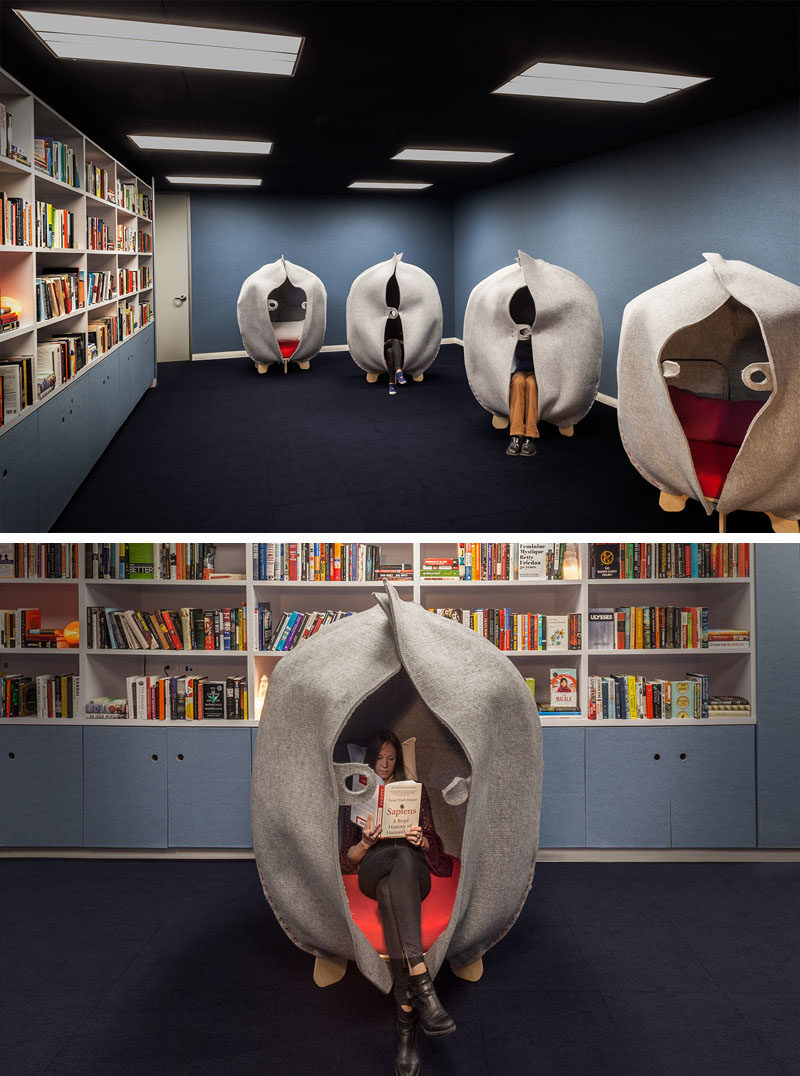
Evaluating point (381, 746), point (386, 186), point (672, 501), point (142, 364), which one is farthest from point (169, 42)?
point (381, 746)

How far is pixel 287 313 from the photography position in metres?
3.03

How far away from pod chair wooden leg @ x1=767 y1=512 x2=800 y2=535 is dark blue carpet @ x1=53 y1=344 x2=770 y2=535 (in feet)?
0.22

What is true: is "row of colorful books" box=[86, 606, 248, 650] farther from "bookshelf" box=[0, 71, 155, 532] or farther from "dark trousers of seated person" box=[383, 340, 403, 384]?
"dark trousers of seated person" box=[383, 340, 403, 384]

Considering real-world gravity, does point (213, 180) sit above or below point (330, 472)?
above

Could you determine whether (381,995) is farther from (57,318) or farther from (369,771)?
(57,318)

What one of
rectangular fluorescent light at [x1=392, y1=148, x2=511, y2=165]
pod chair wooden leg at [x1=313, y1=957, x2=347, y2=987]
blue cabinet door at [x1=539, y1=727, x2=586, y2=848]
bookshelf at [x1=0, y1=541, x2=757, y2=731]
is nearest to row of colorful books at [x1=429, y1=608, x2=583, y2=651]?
bookshelf at [x1=0, y1=541, x2=757, y2=731]

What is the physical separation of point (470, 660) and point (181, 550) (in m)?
2.17

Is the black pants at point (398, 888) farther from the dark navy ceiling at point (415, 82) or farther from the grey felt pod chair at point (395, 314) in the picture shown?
the dark navy ceiling at point (415, 82)

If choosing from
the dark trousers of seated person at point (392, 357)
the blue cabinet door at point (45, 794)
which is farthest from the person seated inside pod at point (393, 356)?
the blue cabinet door at point (45, 794)

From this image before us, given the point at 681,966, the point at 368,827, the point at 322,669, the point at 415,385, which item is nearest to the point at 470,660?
the point at 322,669

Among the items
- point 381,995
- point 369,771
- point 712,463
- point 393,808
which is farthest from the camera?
point 381,995

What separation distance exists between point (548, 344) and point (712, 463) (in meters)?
1.25

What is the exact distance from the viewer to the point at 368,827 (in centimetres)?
330

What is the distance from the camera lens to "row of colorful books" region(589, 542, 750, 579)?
454cm
